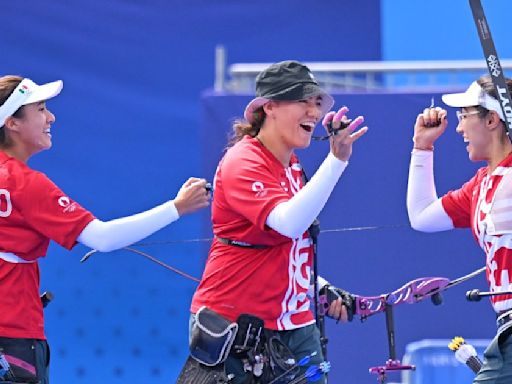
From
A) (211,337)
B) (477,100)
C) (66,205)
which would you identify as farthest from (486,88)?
(66,205)

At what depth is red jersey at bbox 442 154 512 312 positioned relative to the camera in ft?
12.2

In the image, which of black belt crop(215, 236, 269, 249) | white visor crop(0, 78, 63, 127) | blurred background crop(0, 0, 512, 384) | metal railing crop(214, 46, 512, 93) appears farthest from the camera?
blurred background crop(0, 0, 512, 384)

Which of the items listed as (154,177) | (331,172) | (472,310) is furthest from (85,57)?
(331,172)

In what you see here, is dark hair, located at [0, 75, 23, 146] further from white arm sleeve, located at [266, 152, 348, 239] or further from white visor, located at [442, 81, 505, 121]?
white visor, located at [442, 81, 505, 121]

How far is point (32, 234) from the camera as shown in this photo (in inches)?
148

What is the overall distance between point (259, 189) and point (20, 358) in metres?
0.82

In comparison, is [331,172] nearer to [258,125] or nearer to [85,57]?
[258,125]

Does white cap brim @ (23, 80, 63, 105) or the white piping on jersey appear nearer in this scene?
the white piping on jersey

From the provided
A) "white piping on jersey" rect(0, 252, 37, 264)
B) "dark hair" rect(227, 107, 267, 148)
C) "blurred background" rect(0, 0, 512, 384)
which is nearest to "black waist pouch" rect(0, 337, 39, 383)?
"white piping on jersey" rect(0, 252, 37, 264)

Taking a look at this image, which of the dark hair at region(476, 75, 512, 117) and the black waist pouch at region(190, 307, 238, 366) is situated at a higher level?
the dark hair at region(476, 75, 512, 117)

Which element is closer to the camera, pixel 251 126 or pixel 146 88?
pixel 251 126

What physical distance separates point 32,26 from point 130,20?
19.9 inches

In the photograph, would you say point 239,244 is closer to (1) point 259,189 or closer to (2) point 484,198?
(1) point 259,189

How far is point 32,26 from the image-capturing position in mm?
6773
